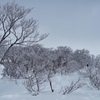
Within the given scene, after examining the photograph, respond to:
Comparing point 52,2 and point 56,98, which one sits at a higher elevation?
point 52,2

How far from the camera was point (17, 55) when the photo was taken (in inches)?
1054

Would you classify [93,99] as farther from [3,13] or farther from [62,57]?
[62,57]

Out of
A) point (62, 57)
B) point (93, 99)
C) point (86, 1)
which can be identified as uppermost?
point (86, 1)

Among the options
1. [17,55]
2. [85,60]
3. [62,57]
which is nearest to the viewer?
[17,55]

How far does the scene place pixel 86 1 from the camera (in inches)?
384

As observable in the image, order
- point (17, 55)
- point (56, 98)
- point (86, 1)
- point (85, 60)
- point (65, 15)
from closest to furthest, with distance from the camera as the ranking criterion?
point (56, 98) → point (86, 1) → point (65, 15) → point (17, 55) → point (85, 60)

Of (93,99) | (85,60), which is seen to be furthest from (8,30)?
(85,60)

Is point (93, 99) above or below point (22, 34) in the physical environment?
below

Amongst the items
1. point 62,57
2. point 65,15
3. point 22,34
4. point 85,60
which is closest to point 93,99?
point 22,34

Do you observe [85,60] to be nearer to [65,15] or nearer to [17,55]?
[17,55]

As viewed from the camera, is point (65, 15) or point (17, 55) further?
point (17, 55)

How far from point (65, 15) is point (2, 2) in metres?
5.72

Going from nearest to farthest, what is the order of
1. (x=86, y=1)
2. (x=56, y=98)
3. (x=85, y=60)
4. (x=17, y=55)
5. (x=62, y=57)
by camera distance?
(x=56, y=98) < (x=86, y=1) < (x=17, y=55) < (x=62, y=57) < (x=85, y=60)

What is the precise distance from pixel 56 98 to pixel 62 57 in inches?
1483
